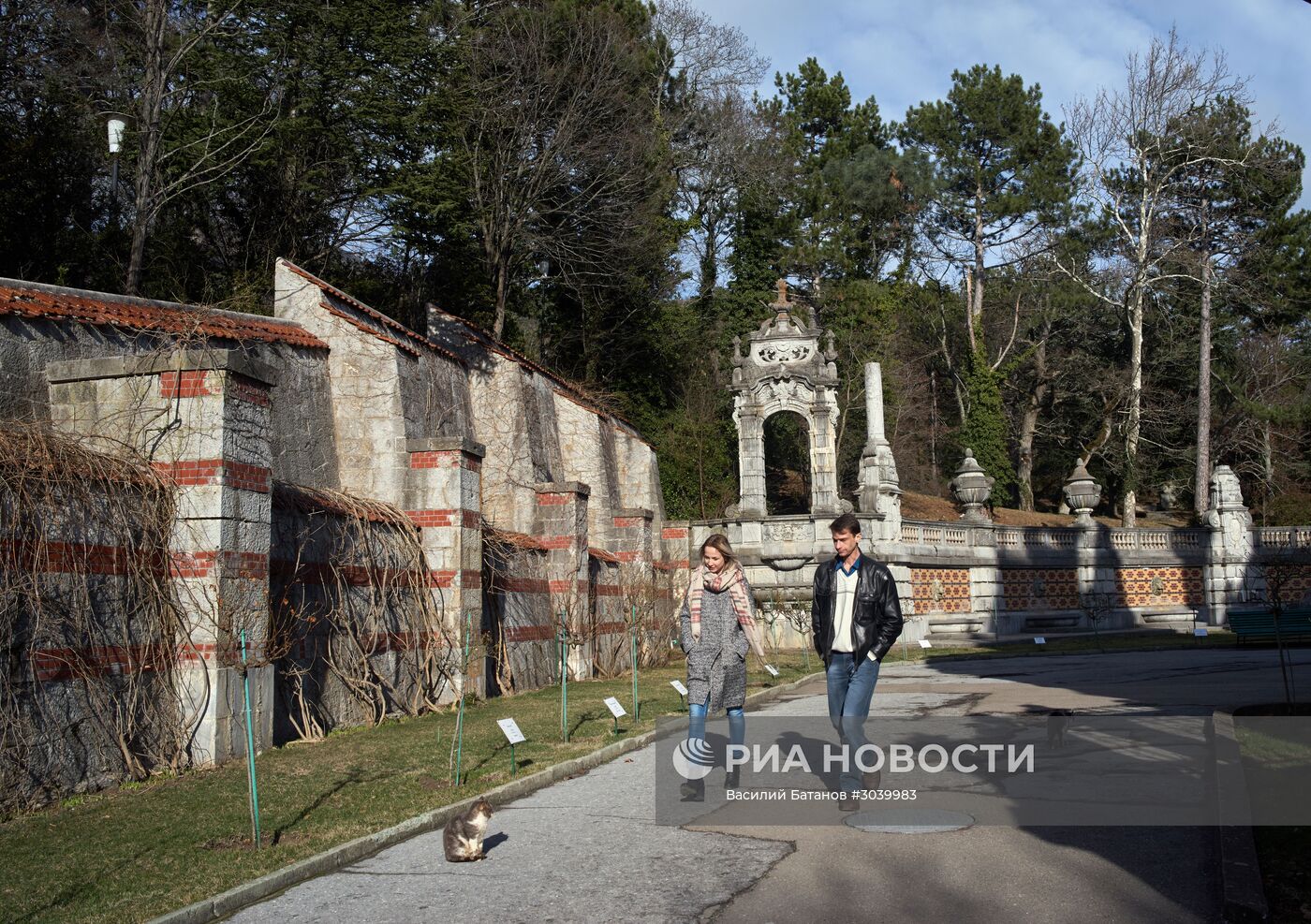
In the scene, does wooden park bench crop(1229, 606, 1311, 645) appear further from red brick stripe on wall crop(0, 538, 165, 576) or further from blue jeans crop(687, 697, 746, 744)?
red brick stripe on wall crop(0, 538, 165, 576)

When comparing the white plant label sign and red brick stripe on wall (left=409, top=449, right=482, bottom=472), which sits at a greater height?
red brick stripe on wall (left=409, top=449, right=482, bottom=472)

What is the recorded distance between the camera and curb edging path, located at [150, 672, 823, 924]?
19.6ft

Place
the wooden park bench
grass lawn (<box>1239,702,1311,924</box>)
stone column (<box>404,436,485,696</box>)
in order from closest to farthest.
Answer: grass lawn (<box>1239,702,1311,924</box>) < stone column (<box>404,436,485,696</box>) < the wooden park bench

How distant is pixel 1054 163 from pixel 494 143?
2723 centimetres

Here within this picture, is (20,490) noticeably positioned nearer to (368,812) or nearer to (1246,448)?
(368,812)

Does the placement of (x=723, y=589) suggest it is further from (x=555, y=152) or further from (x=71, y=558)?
(x=555, y=152)

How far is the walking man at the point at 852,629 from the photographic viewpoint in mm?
7832

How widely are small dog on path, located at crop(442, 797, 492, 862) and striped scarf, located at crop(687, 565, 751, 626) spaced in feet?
7.76

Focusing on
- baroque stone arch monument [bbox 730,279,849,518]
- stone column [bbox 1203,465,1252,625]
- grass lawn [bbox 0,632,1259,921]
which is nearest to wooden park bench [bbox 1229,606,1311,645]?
stone column [bbox 1203,465,1252,625]

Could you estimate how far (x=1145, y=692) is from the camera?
14.5 metres

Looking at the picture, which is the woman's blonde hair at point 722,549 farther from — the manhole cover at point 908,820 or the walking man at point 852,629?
the manhole cover at point 908,820

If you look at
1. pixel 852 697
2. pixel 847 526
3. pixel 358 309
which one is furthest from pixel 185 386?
pixel 358 309

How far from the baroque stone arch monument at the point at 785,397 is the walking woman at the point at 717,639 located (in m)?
21.7

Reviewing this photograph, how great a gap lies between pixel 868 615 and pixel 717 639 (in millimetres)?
1203
